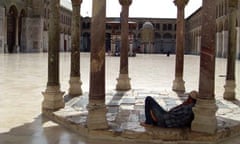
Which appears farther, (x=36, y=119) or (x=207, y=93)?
(x=36, y=119)

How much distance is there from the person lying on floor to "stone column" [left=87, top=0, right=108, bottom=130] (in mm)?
660

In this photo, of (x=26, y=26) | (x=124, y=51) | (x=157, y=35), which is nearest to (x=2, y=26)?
(x=26, y=26)

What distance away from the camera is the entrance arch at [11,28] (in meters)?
44.0

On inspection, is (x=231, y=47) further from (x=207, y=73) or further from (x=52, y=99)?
(x=52, y=99)

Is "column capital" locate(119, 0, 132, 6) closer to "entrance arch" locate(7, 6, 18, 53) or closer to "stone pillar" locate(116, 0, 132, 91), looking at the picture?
"stone pillar" locate(116, 0, 132, 91)

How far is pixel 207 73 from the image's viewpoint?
17.6 feet

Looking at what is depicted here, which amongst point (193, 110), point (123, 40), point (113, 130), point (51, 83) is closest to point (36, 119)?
point (51, 83)

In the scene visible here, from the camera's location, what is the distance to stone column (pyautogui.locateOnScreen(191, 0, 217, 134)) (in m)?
5.24

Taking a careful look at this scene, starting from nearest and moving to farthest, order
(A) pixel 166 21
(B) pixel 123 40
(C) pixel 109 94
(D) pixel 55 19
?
1. (D) pixel 55 19
2. (C) pixel 109 94
3. (B) pixel 123 40
4. (A) pixel 166 21

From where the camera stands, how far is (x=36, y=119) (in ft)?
20.1

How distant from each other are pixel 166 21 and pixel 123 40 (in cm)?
7641

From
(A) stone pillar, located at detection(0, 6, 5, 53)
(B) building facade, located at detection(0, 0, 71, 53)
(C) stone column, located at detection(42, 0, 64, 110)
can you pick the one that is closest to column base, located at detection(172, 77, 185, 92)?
(C) stone column, located at detection(42, 0, 64, 110)

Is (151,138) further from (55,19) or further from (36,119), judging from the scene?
(55,19)

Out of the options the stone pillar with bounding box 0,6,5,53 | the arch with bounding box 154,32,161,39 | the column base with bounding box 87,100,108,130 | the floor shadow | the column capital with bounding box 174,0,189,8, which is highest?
the arch with bounding box 154,32,161,39
